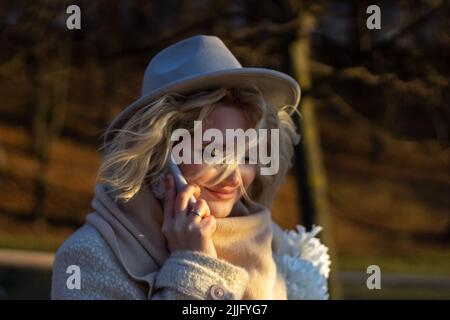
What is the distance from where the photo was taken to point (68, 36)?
702 centimetres

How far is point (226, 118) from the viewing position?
197 centimetres

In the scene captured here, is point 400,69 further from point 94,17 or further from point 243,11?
point 94,17

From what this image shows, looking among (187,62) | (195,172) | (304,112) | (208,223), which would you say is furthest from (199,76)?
(304,112)

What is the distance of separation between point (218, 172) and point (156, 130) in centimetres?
17

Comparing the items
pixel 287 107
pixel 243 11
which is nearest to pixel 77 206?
pixel 243 11

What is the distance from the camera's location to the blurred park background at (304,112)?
17.4ft

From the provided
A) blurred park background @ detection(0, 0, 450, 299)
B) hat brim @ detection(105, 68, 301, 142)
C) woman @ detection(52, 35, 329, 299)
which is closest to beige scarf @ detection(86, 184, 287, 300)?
woman @ detection(52, 35, 329, 299)

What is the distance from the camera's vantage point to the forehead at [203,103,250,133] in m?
1.95

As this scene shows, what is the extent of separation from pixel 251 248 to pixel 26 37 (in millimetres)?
4509

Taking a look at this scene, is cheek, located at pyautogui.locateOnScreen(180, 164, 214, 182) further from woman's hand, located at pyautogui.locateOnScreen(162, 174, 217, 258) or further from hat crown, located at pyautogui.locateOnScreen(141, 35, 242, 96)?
hat crown, located at pyautogui.locateOnScreen(141, 35, 242, 96)

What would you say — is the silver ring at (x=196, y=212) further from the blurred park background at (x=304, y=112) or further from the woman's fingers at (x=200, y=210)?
the blurred park background at (x=304, y=112)

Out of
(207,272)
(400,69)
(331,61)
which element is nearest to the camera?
(207,272)

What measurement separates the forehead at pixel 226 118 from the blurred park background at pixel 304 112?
59cm

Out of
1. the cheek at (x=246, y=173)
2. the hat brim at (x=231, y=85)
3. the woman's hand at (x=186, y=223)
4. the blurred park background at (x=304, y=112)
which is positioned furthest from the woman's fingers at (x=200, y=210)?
the blurred park background at (x=304, y=112)
